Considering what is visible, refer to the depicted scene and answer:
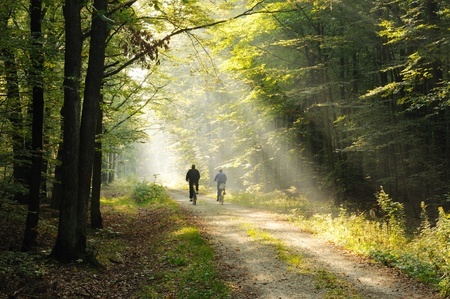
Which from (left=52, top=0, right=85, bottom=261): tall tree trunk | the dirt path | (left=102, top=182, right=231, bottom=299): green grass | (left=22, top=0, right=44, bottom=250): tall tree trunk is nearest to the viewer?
the dirt path

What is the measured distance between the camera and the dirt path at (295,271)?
7316 mm

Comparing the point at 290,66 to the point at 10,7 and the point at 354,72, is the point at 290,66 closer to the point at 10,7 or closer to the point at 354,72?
the point at 354,72

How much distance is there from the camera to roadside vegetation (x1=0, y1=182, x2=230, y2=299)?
283 inches

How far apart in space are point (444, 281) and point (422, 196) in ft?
47.3

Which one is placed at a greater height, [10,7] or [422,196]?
[10,7]

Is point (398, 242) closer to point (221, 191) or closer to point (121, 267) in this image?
point (121, 267)

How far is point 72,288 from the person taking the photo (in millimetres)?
7297

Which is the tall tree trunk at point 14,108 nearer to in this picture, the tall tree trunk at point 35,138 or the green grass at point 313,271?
the tall tree trunk at point 35,138

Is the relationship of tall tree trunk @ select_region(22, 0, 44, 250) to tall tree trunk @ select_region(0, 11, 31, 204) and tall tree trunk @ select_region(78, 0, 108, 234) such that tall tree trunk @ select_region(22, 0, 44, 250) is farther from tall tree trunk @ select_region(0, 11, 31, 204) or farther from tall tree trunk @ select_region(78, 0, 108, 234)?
tall tree trunk @ select_region(78, 0, 108, 234)

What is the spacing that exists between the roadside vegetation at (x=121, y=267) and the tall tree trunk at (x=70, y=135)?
1.83 ft

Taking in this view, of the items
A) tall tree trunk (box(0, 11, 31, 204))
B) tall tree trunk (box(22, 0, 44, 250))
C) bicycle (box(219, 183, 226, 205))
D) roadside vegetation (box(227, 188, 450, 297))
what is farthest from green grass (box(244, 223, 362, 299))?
bicycle (box(219, 183, 226, 205))

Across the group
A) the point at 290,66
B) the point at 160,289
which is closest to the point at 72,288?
the point at 160,289

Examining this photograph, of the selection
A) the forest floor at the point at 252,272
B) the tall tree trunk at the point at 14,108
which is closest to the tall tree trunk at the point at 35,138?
the tall tree trunk at the point at 14,108

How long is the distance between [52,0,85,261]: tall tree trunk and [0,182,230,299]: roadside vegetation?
557mm
